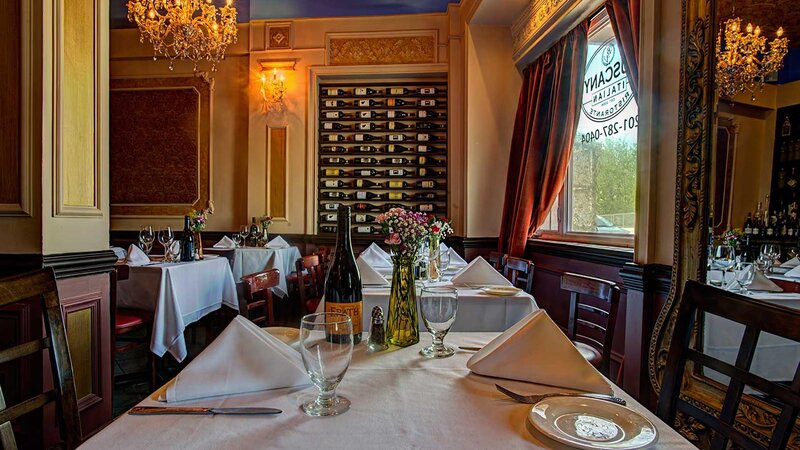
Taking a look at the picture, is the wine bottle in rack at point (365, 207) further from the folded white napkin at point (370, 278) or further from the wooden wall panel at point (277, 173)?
the folded white napkin at point (370, 278)

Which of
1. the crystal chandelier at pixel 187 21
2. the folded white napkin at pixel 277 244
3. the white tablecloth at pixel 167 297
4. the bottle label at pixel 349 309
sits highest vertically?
the crystal chandelier at pixel 187 21

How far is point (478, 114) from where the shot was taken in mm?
5020

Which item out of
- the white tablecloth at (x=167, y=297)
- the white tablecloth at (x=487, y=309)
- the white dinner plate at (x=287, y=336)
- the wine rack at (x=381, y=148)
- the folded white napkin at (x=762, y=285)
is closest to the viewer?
the white dinner plate at (x=287, y=336)

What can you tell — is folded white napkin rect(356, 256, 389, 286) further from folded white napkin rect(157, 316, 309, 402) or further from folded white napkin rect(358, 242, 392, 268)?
folded white napkin rect(157, 316, 309, 402)

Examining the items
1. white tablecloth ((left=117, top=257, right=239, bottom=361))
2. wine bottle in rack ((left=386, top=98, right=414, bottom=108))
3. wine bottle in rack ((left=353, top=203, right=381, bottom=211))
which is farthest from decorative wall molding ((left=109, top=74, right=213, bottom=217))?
white tablecloth ((left=117, top=257, right=239, bottom=361))

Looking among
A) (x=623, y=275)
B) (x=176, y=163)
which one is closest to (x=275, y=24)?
(x=176, y=163)

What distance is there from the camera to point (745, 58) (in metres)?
1.86

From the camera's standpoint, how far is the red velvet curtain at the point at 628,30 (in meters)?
2.83

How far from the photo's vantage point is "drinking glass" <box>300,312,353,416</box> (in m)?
0.77

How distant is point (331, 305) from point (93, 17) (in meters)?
2.04

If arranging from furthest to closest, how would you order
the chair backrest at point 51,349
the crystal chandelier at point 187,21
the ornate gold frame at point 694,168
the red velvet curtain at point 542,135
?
the crystal chandelier at point 187,21, the red velvet curtain at point 542,135, the ornate gold frame at point 694,168, the chair backrest at point 51,349

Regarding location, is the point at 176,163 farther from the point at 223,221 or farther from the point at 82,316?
the point at 82,316

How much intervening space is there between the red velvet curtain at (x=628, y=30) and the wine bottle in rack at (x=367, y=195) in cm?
331

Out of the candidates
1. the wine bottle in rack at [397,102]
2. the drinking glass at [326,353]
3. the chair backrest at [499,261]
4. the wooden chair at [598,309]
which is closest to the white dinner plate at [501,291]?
the wooden chair at [598,309]
